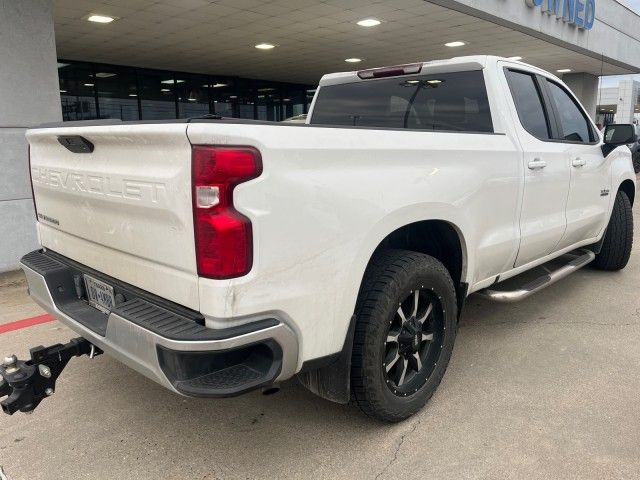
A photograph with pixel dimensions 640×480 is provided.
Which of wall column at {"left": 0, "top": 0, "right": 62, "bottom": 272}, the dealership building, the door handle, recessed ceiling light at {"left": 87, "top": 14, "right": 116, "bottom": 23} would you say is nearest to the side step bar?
the door handle

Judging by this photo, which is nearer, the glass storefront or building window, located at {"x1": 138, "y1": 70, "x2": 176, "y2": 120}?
the glass storefront

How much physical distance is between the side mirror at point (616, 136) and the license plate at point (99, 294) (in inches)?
165

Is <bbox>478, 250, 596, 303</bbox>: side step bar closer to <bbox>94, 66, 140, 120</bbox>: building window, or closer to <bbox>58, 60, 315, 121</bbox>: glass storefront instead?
<bbox>58, 60, 315, 121</bbox>: glass storefront

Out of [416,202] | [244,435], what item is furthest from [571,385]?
[244,435]

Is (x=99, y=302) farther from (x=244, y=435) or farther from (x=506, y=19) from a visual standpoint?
(x=506, y=19)

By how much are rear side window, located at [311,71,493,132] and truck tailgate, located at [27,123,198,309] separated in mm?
2135

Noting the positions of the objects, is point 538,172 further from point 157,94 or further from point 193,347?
point 157,94

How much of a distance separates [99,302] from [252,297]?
1035mm

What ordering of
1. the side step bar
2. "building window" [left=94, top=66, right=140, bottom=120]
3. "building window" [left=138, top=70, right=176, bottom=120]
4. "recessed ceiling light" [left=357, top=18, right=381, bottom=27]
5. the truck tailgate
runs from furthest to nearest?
"building window" [left=138, top=70, right=176, bottom=120], "building window" [left=94, top=66, right=140, bottom=120], "recessed ceiling light" [left=357, top=18, right=381, bottom=27], the side step bar, the truck tailgate

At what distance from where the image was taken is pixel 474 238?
2.98m

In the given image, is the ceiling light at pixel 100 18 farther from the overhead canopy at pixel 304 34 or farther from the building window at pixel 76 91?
the building window at pixel 76 91

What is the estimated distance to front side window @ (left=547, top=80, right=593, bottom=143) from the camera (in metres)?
4.05

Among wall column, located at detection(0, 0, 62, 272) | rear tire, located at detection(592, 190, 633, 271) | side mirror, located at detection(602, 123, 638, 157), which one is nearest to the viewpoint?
side mirror, located at detection(602, 123, 638, 157)

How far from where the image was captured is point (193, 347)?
5.96ft
